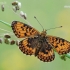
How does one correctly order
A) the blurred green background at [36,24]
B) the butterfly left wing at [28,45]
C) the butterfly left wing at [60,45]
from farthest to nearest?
the blurred green background at [36,24], the butterfly left wing at [28,45], the butterfly left wing at [60,45]

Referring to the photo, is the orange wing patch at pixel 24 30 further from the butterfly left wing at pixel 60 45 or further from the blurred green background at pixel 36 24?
the blurred green background at pixel 36 24

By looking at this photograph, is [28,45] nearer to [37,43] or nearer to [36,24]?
[37,43]

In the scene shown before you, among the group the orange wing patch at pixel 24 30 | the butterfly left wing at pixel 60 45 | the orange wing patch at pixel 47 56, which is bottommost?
the orange wing patch at pixel 47 56

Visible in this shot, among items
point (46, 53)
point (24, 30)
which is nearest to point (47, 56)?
point (46, 53)

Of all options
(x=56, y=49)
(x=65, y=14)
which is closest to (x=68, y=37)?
(x=65, y=14)

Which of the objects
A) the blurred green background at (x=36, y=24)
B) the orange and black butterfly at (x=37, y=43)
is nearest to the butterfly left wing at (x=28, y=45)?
the orange and black butterfly at (x=37, y=43)

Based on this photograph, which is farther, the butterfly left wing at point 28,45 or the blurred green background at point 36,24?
the blurred green background at point 36,24

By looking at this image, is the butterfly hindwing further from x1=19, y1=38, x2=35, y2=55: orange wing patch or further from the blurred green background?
the blurred green background

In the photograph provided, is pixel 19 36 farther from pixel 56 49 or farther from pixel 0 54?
pixel 0 54

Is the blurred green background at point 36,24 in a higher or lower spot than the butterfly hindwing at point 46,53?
higher
